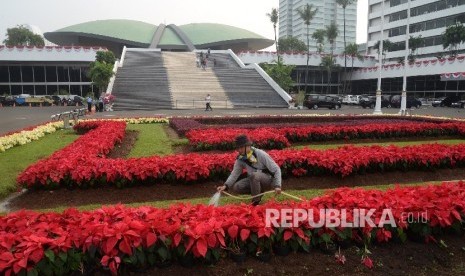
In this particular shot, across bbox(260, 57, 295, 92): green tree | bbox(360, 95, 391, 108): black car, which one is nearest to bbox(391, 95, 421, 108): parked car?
bbox(360, 95, 391, 108): black car

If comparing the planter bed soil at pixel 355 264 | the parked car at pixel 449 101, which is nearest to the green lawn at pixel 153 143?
the planter bed soil at pixel 355 264

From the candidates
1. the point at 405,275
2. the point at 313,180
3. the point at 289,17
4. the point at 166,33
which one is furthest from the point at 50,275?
the point at 289,17

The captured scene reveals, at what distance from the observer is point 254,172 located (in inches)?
222

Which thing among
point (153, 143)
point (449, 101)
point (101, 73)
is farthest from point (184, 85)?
point (449, 101)

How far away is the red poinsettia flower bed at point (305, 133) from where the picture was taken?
10.9 metres

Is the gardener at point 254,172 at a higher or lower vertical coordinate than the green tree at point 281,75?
lower

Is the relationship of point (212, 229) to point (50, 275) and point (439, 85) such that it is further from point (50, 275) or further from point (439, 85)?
point (439, 85)

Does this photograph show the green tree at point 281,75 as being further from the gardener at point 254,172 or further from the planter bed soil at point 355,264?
the planter bed soil at point 355,264

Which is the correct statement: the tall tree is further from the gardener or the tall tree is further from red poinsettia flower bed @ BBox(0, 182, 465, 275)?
red poinsettia flower bed @ BBox(0, 182, 465, 275)

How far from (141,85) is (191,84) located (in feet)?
15.5

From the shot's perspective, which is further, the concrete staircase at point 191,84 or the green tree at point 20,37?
the green tree at point 20,37

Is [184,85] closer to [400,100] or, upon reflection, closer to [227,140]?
[400,100]

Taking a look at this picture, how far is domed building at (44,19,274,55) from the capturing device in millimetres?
67688

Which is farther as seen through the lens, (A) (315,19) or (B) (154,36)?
(A) (315,19)
